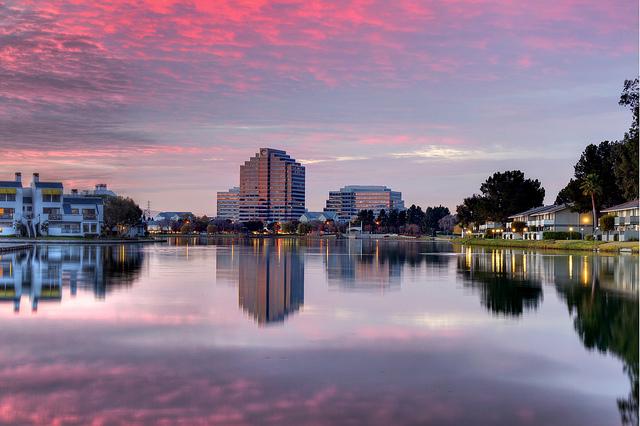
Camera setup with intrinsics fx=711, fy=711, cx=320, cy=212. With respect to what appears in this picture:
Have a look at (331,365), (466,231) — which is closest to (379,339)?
(331,365)

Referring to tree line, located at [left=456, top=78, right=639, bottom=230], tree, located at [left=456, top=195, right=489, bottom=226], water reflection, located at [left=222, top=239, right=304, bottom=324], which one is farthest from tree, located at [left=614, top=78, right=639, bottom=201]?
tree, located at [left=456, top=195, right=489, bottom=226]

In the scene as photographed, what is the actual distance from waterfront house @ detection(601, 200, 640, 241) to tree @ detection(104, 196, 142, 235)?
8430 cm

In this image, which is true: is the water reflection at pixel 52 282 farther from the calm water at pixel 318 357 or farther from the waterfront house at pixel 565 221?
the waterfront house at pixel 565 221

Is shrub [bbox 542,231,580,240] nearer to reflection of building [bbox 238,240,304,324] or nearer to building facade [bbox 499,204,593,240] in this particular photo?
building facade [bbox 499,204,593,240]

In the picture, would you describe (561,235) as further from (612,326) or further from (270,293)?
(612,326)

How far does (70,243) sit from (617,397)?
355 ft

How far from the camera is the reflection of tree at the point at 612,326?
37.9ft

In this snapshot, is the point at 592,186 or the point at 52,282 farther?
the point at 592,186

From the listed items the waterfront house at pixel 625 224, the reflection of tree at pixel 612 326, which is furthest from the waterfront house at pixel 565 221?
the reflection of tree at pixel 612 326

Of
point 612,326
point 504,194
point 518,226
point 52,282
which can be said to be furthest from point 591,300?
point 504,194

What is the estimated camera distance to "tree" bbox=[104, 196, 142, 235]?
13300 cm

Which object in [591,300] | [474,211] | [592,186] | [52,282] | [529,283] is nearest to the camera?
[591,300]

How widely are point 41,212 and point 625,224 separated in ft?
304

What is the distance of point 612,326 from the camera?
61.6ft
